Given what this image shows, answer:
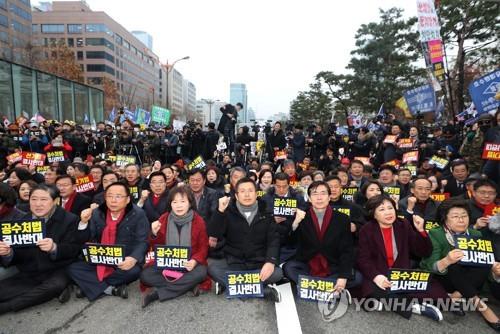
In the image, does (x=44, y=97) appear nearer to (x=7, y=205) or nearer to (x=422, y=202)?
(x=7, y=205)

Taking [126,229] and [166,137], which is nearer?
[126,229]

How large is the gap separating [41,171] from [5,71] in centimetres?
1273

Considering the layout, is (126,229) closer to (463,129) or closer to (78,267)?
(78,267)

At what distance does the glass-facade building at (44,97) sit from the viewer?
54.3 feet

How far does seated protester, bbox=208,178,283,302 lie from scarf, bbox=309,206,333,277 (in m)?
0.39

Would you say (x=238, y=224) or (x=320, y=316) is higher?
(x=238, y=224)

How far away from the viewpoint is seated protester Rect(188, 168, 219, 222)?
17.3 feet

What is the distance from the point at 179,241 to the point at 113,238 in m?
0.74

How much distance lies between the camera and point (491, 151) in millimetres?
5555

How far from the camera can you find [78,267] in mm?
3619

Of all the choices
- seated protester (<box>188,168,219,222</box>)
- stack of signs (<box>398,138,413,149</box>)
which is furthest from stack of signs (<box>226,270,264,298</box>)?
stack of signs (<box>398,138,413,149</box>)

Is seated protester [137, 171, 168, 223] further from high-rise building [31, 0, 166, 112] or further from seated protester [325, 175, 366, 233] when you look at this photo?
high-rise building [31, 0, 166, 112]

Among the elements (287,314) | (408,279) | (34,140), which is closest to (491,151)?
(408,279)

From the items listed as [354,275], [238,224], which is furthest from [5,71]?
[354,275]
